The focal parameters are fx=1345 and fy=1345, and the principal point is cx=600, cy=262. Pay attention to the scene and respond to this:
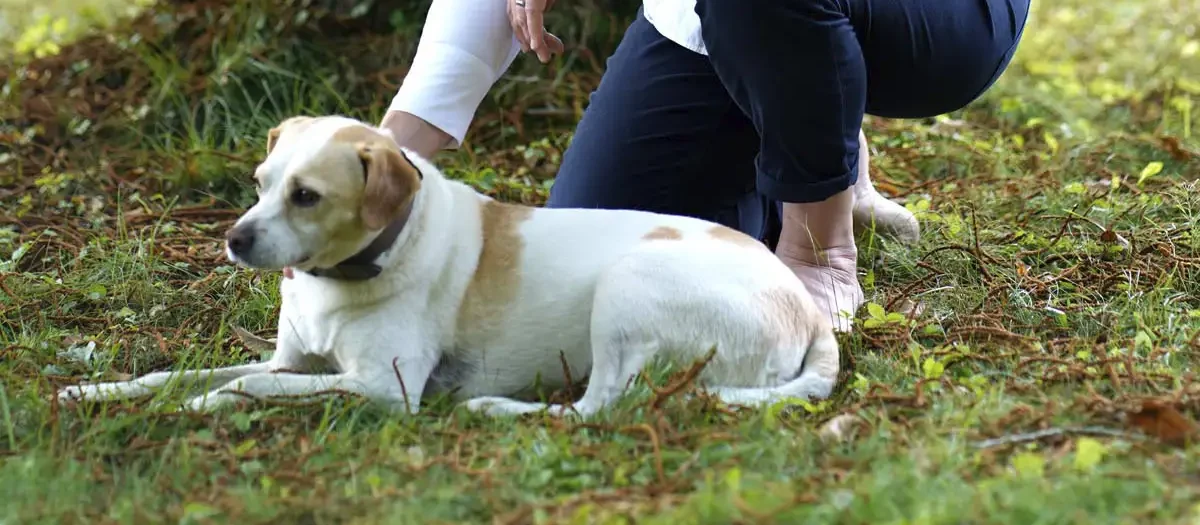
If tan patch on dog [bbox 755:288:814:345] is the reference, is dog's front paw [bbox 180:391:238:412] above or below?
below

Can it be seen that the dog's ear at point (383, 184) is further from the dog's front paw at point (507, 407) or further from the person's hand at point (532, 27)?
the person's hand at point (532, 27)

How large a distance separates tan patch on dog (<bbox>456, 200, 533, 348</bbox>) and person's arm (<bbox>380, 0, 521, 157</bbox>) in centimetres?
54

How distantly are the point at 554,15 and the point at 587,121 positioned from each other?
4.23 feet

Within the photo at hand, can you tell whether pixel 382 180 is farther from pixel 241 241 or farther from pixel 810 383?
pixel 810 383

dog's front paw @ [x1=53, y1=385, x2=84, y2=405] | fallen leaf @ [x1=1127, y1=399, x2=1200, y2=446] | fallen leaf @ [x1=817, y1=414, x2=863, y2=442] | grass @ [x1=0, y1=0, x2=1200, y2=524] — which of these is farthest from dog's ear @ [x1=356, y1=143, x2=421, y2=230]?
fallen leaf @ [x1=1127, y1=399, x2=1200, y2=446]

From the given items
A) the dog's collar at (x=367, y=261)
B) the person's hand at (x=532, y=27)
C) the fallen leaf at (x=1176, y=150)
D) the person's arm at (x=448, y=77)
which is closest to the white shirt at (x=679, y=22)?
the person's hand at (x=532, y=27)

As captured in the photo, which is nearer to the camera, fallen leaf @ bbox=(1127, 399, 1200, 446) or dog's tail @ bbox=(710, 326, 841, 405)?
fallen leaf @ bbox=(1127, 399, 1200, 446)

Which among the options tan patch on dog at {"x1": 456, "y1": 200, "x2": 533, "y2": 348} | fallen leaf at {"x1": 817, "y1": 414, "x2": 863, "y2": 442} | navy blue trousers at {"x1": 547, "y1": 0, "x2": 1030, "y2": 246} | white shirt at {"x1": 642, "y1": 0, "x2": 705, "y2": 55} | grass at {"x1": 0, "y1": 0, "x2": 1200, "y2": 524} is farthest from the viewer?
white shirt at {"x1": 642, "y1": 0, "x2": 705, "y2": 55}

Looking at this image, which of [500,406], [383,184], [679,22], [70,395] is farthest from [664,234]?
[70,395]

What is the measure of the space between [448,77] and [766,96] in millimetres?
833

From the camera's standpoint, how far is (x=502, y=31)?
11.3ft

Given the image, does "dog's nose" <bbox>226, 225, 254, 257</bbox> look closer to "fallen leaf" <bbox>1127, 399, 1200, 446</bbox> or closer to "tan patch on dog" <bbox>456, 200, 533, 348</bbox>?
"tan patch on dog" <bbox>456, 200, 533, 348</bbox>

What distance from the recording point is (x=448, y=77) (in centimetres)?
338

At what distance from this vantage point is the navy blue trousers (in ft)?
9.86
